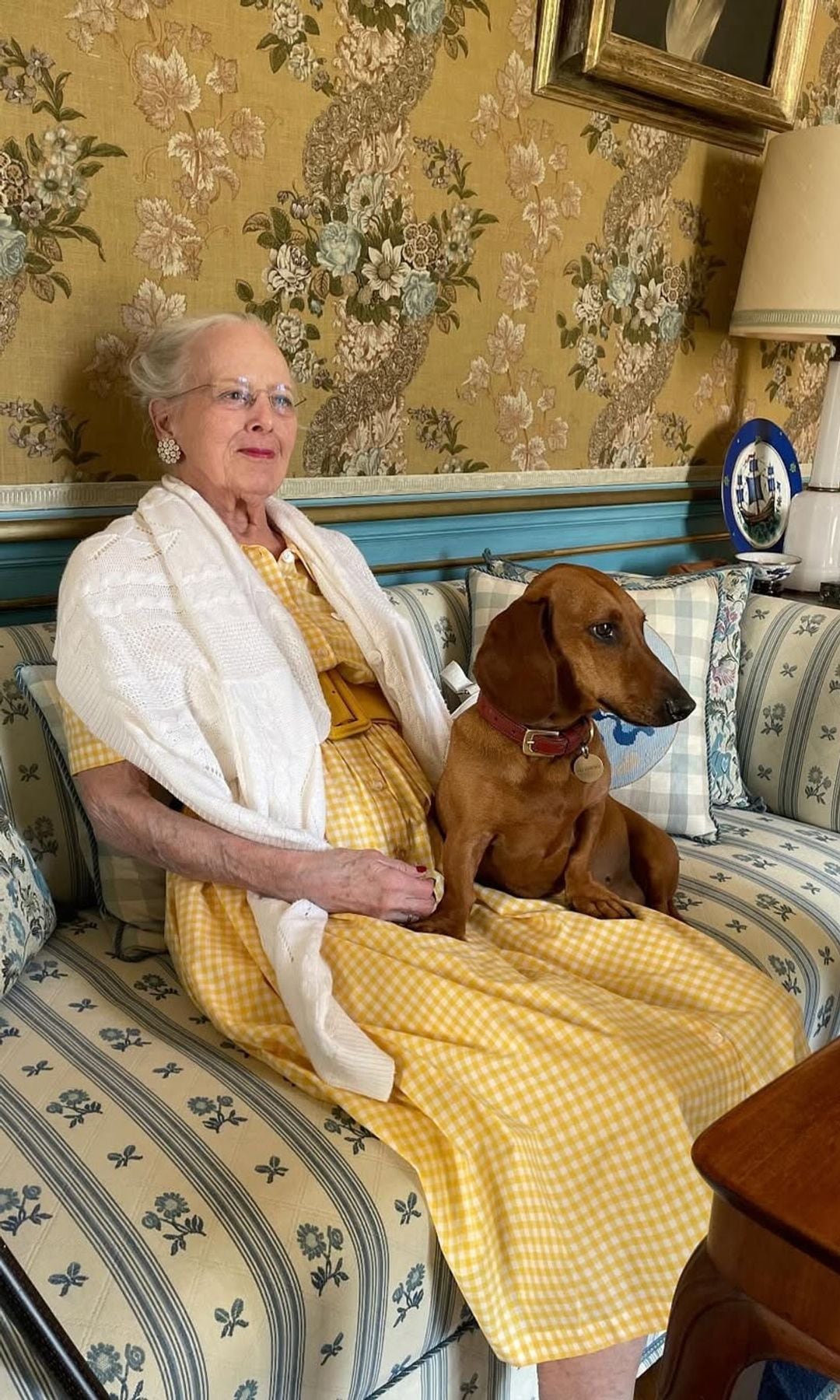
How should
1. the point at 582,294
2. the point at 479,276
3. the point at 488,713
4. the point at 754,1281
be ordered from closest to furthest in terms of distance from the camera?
the point at 754,1281 → the point at 488,713 → the point at 479,276 → the point at 582,294

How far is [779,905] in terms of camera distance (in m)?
1.58

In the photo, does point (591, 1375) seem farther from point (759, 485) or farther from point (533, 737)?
point (759, 485)

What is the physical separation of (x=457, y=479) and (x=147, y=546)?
0.93 metres

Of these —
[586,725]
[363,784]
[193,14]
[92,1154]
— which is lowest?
[92,1154]

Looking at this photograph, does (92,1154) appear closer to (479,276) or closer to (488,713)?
(488,713)

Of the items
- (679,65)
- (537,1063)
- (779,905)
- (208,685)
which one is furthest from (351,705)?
(679,65)

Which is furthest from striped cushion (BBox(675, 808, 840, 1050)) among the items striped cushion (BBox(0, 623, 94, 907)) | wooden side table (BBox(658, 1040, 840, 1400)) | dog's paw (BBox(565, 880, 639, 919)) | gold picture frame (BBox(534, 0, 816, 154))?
gold picture frame (BBox(534, 0, 816, 154))

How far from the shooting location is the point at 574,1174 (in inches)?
38.7

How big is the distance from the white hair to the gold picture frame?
1.00 meters

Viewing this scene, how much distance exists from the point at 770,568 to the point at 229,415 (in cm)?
144

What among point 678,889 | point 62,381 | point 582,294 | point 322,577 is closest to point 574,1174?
point 678,889

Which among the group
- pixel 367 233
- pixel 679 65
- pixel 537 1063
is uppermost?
pixel 679 65

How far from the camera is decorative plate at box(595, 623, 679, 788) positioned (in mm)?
1749

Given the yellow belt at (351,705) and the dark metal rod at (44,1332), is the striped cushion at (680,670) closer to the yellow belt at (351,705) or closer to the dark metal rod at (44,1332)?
the yellow belt at (351,705)
